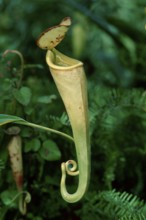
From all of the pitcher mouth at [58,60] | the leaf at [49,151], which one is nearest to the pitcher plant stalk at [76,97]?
the pitcher mouth at [58,60]

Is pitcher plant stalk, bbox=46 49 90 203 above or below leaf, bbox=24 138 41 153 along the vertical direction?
above

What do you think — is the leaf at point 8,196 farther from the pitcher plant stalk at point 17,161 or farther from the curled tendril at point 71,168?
the curled tendril at point 71,168

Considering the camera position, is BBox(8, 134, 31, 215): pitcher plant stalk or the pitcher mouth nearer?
the pitcher mouth

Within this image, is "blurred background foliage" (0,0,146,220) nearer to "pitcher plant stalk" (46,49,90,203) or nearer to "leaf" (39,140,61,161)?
"leaf" (39,140,61,161)

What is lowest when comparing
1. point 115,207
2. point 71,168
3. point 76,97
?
point 115,207

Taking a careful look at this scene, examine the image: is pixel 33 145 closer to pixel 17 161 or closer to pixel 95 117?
pixel 17 161

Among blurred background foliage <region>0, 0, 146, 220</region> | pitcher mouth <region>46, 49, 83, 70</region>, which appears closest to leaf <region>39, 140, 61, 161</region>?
blurred background foliage <region>0, 0, 146, 220</region>

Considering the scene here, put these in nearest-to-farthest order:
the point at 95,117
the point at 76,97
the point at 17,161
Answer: the point at 76,97 < the point at 17,161 < the point at 95,117

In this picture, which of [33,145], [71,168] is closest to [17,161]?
[33,145]
